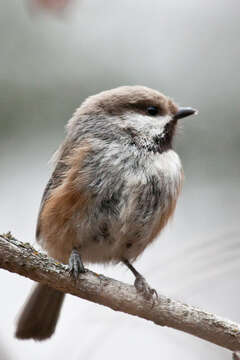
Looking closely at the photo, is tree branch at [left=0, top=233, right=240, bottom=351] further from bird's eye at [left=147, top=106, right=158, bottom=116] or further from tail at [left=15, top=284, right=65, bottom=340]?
bird's eye at [left=147, top=106, right=158, bottom=116]

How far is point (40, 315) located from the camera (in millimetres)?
4117

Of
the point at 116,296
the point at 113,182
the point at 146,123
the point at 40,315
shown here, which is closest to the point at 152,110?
the point at 146,123

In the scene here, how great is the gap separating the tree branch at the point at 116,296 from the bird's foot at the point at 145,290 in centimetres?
3

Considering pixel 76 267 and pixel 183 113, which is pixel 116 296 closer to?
pixel 76 267

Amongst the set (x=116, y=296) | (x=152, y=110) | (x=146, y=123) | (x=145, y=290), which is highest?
(x=152, y=110)

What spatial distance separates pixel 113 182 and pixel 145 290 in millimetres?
715

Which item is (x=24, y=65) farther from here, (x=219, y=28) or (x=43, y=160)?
(x=219, y=28)

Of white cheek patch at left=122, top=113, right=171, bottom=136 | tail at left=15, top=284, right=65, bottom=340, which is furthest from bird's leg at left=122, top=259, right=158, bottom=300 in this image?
white cheek patch at left=122, top=113, right=171, bottom=136

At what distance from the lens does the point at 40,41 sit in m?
6.17

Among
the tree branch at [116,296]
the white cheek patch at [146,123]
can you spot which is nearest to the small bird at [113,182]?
the white cheek patch at [146,123]

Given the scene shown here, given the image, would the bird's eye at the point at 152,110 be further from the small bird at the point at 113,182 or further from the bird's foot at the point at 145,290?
the bird's foot at the point at 145,290

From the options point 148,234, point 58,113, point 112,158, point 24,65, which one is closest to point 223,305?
point 148,234

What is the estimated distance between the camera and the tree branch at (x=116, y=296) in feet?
9.28

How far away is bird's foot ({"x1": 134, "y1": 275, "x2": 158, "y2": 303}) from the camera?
3.06 meters
